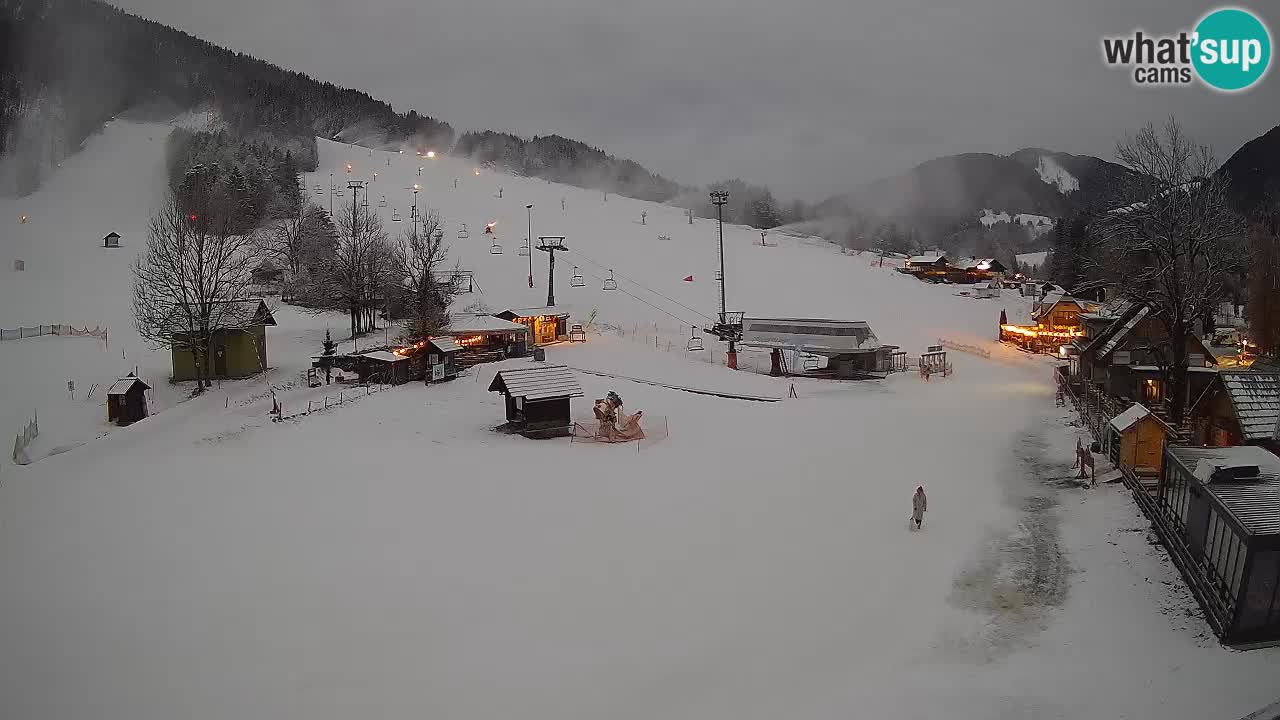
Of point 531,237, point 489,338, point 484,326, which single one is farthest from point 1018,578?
point 531,237

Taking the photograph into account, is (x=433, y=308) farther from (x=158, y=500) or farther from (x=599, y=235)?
(x=599, y=235)

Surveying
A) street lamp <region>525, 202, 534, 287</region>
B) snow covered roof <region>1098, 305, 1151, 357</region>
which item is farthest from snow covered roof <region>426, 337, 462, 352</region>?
street lamp <region>525, 202, 534, 287</region>

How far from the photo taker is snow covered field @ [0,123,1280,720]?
10.2 meters

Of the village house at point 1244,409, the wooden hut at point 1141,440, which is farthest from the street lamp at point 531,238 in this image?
the village house at point 1244,409

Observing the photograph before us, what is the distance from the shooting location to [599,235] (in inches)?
3142

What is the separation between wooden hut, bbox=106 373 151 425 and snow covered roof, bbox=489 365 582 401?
14.2 metres

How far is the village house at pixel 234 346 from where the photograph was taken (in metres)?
35.8

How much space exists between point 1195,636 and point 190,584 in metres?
15.4

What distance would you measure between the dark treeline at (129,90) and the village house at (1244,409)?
25.7 m

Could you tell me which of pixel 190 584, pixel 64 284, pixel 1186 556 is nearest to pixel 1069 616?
pixel 1186 556

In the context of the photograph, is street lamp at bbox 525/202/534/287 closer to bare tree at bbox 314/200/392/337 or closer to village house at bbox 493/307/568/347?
bare tree at bbox 314/200/392/337

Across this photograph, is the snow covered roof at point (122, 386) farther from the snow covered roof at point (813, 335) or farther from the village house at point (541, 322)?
the snow covered roof at point (813, 335)

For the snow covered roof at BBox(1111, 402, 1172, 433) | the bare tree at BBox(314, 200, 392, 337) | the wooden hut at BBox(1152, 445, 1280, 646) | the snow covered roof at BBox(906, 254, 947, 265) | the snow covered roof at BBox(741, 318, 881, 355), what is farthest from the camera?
the snow covered roof at BBox(906, 254, 947, 265)

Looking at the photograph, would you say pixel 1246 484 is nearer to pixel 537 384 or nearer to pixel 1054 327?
pixel 537 384
